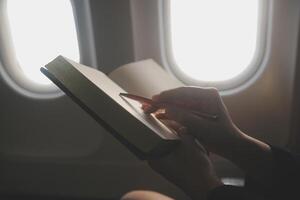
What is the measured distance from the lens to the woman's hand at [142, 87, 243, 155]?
75 cm

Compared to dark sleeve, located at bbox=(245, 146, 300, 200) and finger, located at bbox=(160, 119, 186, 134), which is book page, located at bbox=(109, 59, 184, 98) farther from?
dark sleeve, located at bbox=(245, 146, 300, 200)

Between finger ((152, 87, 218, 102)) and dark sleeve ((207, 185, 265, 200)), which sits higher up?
finger ((152, 87, 218, 102))

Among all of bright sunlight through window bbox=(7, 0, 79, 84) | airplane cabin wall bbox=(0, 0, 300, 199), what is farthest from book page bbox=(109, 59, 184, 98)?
bright sunlight through window bbox=(7, 0, 79, 84)

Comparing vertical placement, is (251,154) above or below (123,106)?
below

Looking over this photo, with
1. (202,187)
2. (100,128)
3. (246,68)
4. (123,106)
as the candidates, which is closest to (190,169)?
(202,187)

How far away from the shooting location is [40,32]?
4.31ft

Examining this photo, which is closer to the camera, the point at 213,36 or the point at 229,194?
the point at 229,194

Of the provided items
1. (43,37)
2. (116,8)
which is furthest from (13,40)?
(116,8)

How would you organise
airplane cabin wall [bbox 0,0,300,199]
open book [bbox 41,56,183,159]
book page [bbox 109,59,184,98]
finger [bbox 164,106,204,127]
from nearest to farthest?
open book [bbox 41,56,183,159]
finger [bbox 164,106,204,127]
book page [bbox 109,59,184,98]
airplane cabin wall [bbox 0,0,300,199]

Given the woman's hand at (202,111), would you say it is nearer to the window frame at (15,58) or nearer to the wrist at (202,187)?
the wrist at (202,187)

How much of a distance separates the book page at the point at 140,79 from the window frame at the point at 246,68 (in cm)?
24

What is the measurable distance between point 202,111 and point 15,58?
0.75 m

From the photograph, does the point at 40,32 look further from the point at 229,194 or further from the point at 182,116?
the point at 229,194

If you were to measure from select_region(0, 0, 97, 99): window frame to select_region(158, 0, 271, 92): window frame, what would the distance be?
195 mm
